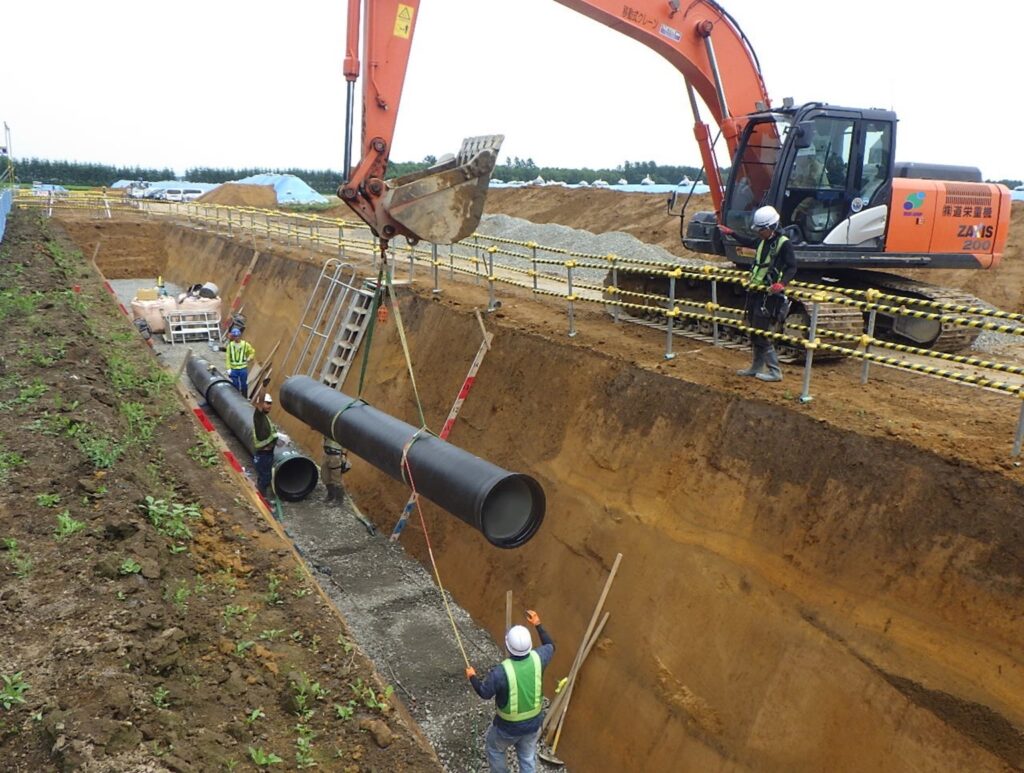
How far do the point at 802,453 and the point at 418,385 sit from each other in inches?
269

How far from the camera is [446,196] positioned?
8.04 m

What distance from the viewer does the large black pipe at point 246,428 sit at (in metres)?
11.5

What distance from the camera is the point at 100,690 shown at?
4.49 metres

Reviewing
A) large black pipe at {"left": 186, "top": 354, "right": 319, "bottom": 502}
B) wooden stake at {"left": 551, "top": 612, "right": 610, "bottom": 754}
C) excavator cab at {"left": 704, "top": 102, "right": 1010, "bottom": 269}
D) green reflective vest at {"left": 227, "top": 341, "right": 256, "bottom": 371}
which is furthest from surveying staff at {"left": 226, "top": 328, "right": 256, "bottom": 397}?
wooden stake at {"left": 551, "top": 612, "right": 610, "bottom": 754}

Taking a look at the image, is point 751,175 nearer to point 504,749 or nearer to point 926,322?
point 926,322

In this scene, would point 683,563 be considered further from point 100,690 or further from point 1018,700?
point 100,690

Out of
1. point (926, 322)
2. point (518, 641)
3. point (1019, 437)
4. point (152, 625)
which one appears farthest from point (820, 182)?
point (152, 625)

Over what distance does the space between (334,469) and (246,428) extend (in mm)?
2713

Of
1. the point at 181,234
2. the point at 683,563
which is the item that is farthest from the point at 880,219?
the point at 181,234

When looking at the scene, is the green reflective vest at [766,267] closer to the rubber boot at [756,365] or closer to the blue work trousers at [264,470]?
the rubber boot at [756,365]

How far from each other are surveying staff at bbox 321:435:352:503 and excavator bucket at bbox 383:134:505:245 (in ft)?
14.8

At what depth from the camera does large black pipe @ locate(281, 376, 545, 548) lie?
6988mm

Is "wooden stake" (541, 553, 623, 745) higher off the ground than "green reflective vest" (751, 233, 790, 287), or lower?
lower

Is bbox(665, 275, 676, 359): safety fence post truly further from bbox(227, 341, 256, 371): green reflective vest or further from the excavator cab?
bbox(227, 341, 256, 371): green reflective vest
